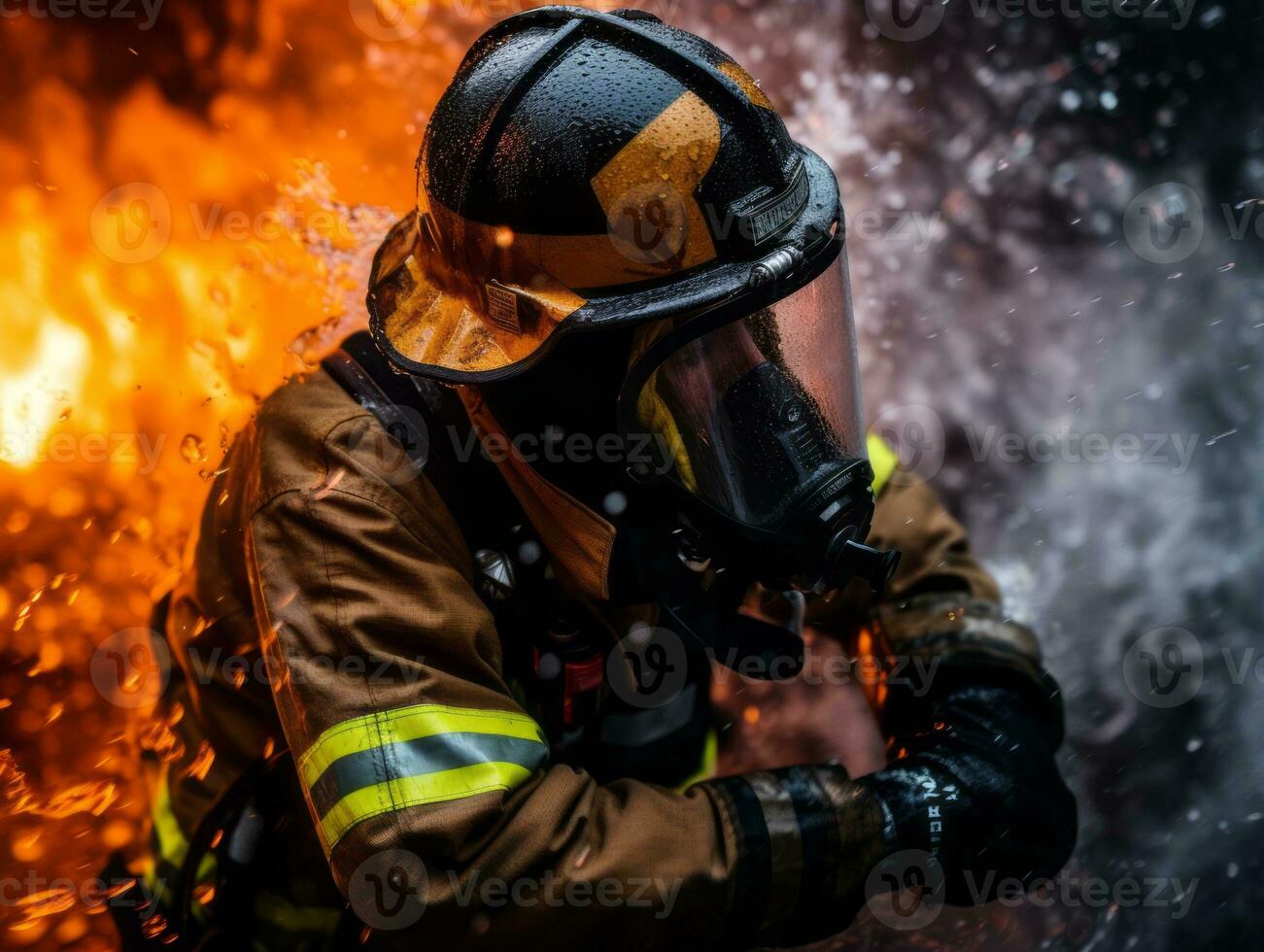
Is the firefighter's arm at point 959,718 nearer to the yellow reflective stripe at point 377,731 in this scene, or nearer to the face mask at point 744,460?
the face mask at point 744,460

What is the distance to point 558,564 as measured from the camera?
180cm

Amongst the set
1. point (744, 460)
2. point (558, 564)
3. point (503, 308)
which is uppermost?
point (503, 308)

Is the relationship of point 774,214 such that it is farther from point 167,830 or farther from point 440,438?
point 167,830

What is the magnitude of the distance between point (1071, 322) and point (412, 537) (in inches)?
138

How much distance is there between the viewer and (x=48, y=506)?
2748 mm

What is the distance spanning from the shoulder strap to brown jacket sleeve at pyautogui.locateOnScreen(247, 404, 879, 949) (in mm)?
67

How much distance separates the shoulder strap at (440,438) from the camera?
1.75 m

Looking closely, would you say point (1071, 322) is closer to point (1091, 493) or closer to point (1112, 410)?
point (1112, 410)

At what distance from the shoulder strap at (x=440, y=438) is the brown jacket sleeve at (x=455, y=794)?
7cm

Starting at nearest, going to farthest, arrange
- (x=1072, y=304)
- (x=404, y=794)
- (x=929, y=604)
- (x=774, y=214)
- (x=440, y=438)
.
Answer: (x=404, y=794), (x=774, y=214), (x=440, y=438), (x=929, y=604), (x=1072, y=304)

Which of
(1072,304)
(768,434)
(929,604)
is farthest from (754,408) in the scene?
(1072,304)

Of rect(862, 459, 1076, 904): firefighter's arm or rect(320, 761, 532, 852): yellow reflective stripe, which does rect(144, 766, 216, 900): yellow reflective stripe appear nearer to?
rect(320, 761, 532, 852): yellow reflective stripe

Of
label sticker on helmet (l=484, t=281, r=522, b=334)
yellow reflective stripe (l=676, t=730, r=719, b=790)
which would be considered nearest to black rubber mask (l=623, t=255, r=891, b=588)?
label sticker on helmet (l=484, t=281, r=522, b=334)

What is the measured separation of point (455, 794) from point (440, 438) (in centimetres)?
66
